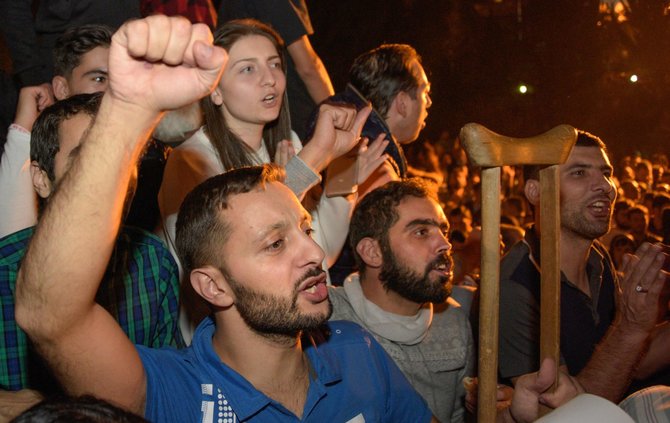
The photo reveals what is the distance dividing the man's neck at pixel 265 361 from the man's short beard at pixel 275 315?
40mm

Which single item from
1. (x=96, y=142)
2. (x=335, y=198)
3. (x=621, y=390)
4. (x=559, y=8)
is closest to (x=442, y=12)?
(x=559, y=8)

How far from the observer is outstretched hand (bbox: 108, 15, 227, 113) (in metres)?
1.37

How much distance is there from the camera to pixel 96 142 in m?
1.42

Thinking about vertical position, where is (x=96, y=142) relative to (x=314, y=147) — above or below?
above

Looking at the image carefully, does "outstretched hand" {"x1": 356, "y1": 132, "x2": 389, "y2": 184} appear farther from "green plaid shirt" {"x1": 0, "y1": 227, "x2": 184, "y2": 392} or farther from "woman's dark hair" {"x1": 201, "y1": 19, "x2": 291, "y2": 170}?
"green plaid shirt" {"x1": 0, "y1": 227, "x2": 184, "y2": 392}

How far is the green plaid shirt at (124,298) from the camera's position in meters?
1.99

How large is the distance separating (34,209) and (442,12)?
8.32 m

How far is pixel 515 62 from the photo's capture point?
1031 centimetres

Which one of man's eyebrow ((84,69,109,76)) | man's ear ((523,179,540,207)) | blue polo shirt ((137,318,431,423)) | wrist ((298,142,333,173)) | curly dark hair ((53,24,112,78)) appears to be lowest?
man's ear ((523,179,540,207))

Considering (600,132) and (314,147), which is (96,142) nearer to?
(314,147)

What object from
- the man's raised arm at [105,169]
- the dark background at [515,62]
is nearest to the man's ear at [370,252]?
the man's raised arm at [105,169]

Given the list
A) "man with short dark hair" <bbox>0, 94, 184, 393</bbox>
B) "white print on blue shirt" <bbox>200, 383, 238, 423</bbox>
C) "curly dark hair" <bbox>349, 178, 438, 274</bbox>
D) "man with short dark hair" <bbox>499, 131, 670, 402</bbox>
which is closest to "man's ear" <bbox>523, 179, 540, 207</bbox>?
"man with short dark hair" <bbox>499, 131, 670, 402</bbox>

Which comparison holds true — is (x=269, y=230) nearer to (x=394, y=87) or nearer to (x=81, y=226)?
(x=81, y=226)

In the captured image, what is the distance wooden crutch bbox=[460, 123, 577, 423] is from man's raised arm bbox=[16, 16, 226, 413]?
2.46 ft
